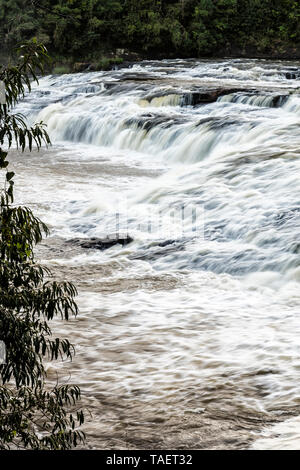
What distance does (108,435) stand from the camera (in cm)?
569

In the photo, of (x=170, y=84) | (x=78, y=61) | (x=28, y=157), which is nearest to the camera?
(x=28, y=157)

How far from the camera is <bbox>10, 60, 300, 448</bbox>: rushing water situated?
242 inches

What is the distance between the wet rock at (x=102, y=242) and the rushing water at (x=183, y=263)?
16 centimetres

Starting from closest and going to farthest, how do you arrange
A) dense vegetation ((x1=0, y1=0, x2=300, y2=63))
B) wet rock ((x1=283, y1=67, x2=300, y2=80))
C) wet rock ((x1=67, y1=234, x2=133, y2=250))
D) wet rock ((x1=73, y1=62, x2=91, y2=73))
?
wet rock ((x1=67, y1=234, x2=133, y2=250))
wet rock ((x1=283, y1=67, x2=300, y2=80))
wet rock ((x1=73, y1=62, x2=91, y2=73))
dense vegetation ((x1=0, y1=0, x2=300, y2=63))

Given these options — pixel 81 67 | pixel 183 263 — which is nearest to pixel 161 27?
pixel 81 67

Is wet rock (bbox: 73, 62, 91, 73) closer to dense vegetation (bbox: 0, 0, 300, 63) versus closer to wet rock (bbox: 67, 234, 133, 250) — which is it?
dense vegetation (bbox: 0, 0, 300, 63)

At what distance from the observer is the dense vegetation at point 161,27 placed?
37656 mm

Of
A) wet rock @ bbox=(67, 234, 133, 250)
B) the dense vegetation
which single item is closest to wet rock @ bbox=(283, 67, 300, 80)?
the dense vegetation

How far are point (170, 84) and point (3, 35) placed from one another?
752 inches

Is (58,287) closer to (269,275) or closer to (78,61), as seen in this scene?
(269,275)

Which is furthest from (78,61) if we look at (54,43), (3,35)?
(3,35)

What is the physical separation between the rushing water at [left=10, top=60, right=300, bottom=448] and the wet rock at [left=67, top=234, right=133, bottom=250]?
16 centimetres

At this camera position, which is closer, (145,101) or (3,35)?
(145,101)

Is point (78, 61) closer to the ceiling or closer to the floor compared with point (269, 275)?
closer to the ceiling
